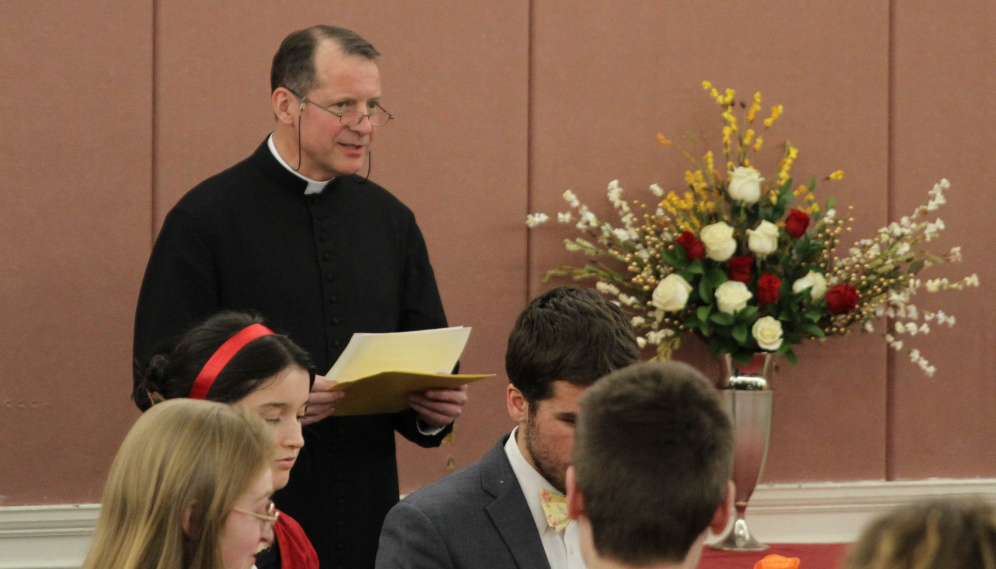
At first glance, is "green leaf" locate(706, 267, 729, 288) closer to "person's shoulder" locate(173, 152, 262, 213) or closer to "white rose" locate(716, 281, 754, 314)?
"white rose" locate(716, 281, 754, 314)

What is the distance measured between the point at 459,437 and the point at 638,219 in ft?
2.91

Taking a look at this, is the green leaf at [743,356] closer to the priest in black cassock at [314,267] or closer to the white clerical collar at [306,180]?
the priest in black cassock at [314,267]

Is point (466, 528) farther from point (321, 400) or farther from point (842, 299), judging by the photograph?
point (842, 299)

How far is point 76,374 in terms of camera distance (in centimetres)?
295

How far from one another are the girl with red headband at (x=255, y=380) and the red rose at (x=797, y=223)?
1.61 metres

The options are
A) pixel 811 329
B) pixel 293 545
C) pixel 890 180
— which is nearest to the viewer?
pixel 293 545

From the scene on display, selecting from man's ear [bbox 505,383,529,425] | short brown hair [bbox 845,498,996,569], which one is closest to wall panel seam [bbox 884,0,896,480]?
man's ear [bbox 505,383,529,425]

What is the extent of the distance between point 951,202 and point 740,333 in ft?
3.76

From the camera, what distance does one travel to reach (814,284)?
10.2 feet

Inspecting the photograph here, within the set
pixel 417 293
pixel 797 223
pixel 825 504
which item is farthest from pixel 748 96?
pixel 417 293

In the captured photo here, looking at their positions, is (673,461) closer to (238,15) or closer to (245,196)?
(245,196)

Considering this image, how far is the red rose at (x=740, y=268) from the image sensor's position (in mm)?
3090

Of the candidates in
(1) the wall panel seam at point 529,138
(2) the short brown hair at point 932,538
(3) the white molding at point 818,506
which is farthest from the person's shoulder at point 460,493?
(3) the white molding at point 818,506

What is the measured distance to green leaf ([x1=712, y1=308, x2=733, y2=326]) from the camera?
121 inches
